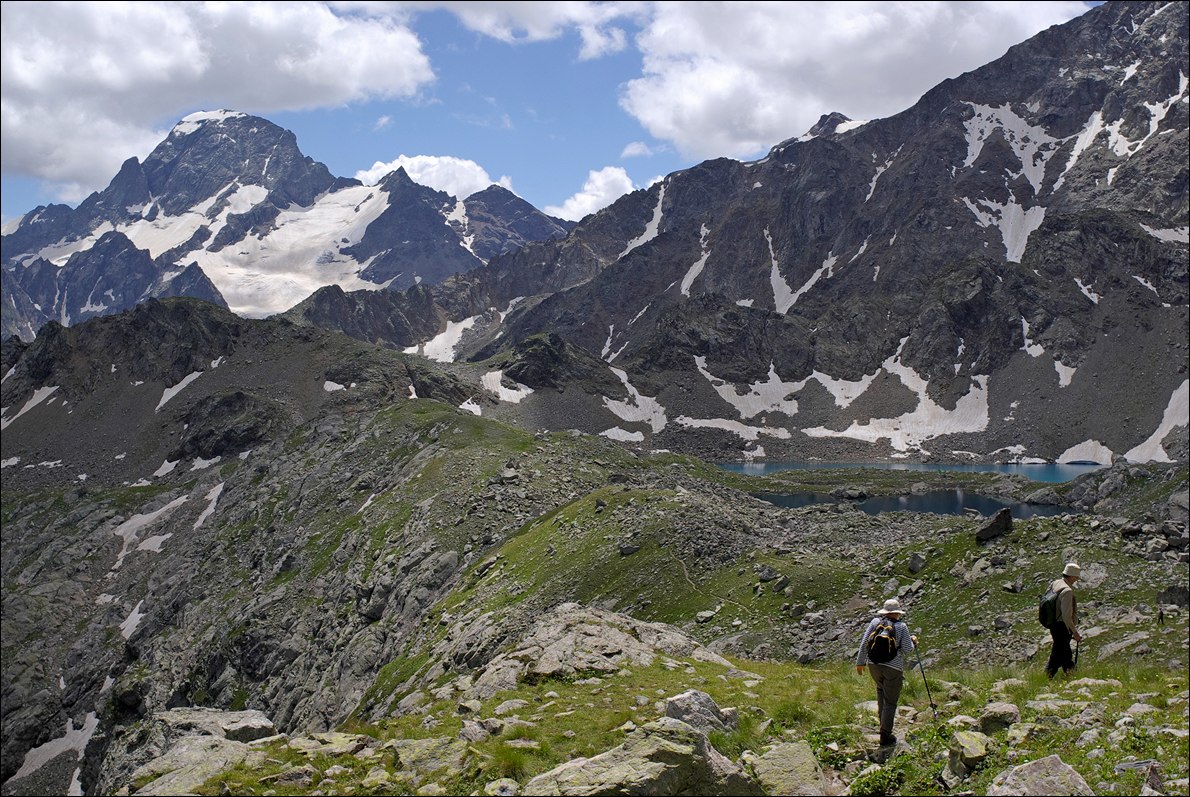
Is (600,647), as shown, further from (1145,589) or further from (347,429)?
(347,429)

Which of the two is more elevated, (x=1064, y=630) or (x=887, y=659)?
(x=1064, y=630)

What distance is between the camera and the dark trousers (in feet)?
59.6

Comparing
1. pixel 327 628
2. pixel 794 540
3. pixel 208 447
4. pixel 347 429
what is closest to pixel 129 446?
pixel 208 447

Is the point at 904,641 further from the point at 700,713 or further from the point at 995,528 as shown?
the point at 995,528

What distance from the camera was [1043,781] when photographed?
11.2 metres

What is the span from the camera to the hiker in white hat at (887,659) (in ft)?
49.4

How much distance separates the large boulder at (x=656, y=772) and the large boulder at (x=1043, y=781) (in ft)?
12.0

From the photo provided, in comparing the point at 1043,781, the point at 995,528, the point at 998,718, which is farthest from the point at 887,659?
the point at 995,528

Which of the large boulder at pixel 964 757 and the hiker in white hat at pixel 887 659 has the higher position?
the hiker in white hat at pixel 887 659

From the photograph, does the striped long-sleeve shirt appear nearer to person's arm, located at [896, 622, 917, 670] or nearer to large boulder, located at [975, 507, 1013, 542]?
person's arm, located at [896, 622, 917, 670]

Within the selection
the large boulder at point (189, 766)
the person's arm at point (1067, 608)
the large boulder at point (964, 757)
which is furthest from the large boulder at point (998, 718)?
the large boulder at point (189, 766)

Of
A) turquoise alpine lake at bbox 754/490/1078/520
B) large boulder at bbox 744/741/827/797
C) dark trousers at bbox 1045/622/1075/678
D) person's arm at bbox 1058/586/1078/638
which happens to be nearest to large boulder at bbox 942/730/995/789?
large boulder at bbox 744/741/827/797

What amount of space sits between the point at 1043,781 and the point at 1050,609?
8.52 metres

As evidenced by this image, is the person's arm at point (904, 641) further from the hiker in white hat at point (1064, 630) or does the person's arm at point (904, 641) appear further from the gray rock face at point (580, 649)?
the gray rock face at point (580, 649)
